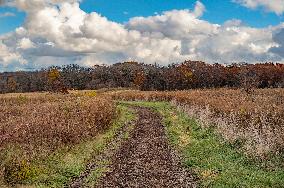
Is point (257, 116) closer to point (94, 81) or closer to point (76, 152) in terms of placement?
point (76, 152)

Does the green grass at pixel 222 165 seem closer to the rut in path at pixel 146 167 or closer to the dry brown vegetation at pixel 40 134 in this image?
the rut in path at pixel 146 167

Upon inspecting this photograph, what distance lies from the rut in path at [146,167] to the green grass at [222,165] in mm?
545

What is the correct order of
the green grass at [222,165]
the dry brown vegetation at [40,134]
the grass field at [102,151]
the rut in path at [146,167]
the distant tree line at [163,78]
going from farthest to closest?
the distant tree line at [163,78] → the dry brown vegetation at [40,134] → the rut in path at [146,167] → the grass field at [102,151] → the green grass at [222,165]

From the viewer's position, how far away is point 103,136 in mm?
23641

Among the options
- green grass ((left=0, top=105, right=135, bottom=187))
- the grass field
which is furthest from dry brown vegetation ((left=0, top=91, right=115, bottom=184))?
green grass ((left=0, top=105, right=135, bottom=187))

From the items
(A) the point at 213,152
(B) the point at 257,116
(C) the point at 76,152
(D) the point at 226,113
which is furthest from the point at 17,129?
Answer: (D) the point at 226,113

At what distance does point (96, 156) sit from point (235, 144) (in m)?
6.01

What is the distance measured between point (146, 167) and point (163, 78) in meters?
106

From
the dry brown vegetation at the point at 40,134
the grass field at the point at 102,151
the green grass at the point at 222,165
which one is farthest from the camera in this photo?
the dry brown vegetation at the point at 40,134

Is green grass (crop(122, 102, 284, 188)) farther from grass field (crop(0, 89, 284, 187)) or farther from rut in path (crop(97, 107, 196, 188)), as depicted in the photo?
rut in path (crop(97, 107, 196, 188))

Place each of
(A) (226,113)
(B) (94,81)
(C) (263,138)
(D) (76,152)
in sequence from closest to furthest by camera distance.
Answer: (C) (263,138)
(D) (76,152)
(A) (226,113)
(B) (94,81)

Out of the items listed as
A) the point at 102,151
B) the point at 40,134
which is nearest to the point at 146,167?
the point at 102,151

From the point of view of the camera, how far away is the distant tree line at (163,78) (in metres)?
112

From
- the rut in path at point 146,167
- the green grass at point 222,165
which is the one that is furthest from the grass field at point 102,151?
the rut in path at point 146,167
